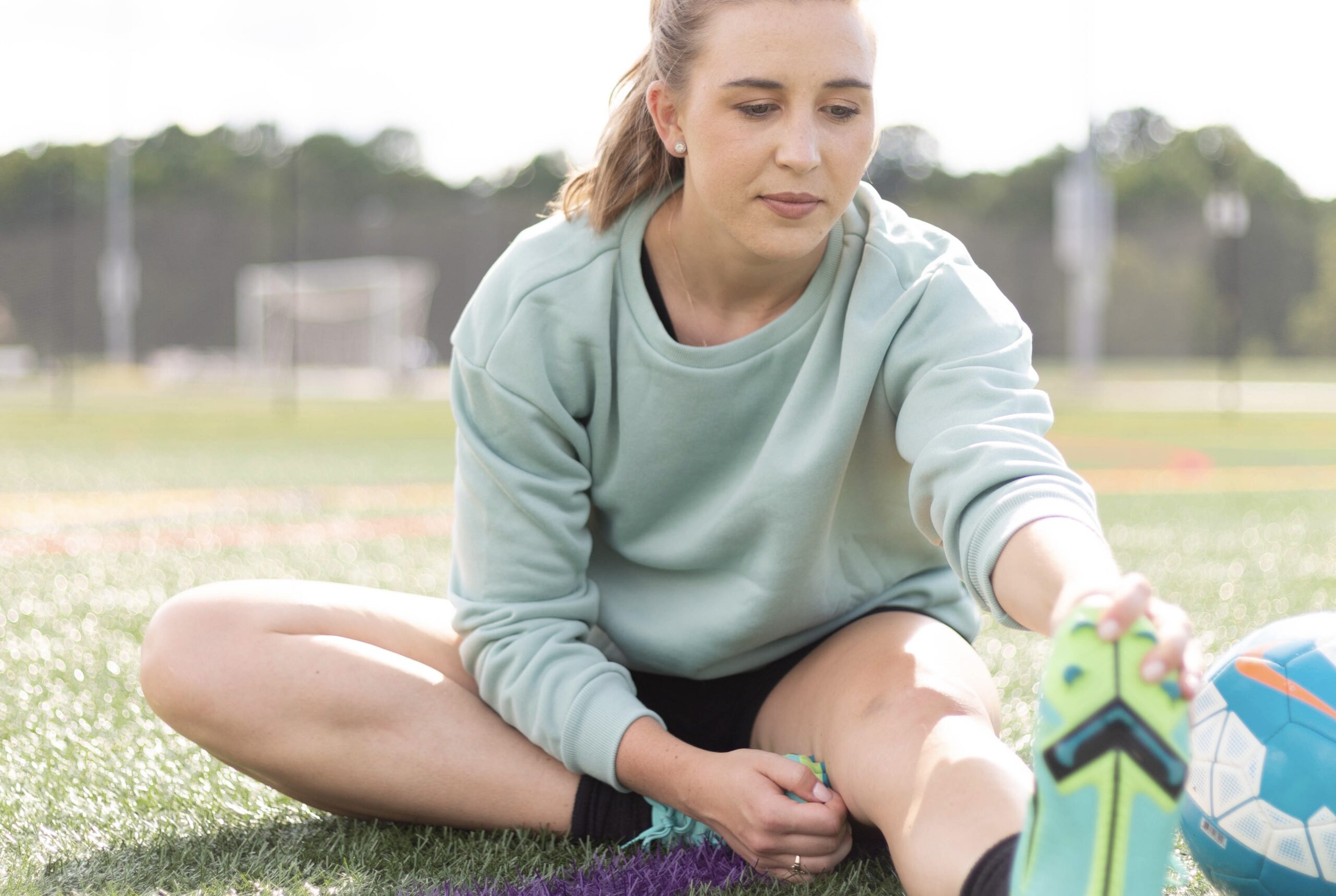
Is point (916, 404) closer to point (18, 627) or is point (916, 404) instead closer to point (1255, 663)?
point (1255, 663)

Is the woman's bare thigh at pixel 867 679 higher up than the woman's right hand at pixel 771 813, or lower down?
higher up

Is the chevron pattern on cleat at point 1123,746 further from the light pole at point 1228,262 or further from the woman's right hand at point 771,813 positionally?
the light pole at point 1228,262

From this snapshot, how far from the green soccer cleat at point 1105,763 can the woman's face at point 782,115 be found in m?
0.66

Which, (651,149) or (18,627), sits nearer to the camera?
(651,149)

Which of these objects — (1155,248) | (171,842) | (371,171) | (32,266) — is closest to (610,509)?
(171,842)

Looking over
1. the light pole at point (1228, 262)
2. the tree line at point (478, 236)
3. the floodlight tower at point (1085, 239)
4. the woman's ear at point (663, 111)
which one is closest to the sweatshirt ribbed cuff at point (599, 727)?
the woman's ear at point (663, 111)

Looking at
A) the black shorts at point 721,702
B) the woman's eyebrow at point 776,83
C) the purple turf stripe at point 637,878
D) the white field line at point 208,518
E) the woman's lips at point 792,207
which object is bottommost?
the white field line at point 208,518

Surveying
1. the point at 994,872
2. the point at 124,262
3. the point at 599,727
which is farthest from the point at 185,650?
the point at 124,262

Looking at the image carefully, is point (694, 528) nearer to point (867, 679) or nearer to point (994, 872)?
point (867, 679)

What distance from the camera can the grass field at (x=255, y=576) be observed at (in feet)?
4.97

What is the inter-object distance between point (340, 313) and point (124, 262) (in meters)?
3.29

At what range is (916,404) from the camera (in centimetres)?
142

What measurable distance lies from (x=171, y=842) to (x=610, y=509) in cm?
68

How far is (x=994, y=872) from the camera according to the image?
110 cm
